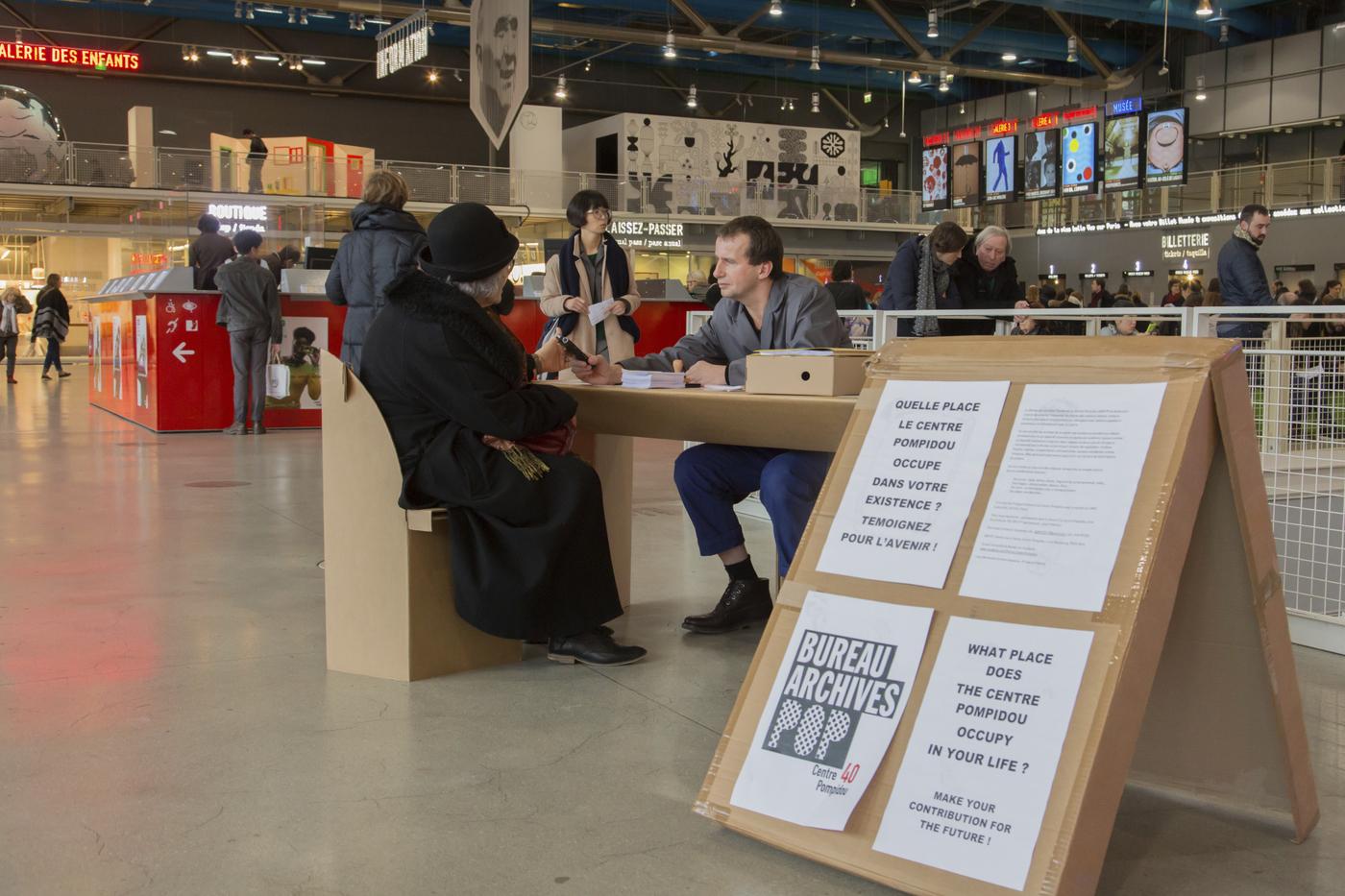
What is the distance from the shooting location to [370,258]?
17.3 ft

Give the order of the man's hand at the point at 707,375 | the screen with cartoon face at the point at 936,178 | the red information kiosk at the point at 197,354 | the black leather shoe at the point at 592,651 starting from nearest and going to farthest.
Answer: the black leather shoe at the point at 592,651, the man's hand at the point at 707,375, the red information kiosk at the point at 197,354, the screen with cartoon face at the point at 936,178

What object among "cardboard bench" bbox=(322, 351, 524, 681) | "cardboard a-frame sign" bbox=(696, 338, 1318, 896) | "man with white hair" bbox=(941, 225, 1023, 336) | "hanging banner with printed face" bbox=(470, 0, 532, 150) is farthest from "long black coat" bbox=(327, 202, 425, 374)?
"cardboard a-frame sign" bbox=(696, 338, 1318, 896)

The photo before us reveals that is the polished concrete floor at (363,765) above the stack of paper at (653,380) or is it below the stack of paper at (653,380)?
below

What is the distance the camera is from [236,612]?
4.00 metres

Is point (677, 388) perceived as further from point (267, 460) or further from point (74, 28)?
point (74, 28)

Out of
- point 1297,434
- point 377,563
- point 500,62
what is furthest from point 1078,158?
point 377,563

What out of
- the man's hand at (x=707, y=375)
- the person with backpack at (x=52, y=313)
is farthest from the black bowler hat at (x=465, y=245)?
the person with backpack at (x=52, y=313)

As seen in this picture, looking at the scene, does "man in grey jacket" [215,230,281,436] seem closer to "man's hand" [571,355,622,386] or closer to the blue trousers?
"man's hand" [571,355,622,386]

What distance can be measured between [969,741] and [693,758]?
0.87 meters

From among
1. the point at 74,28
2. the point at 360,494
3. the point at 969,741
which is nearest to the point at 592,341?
the point at 360,494

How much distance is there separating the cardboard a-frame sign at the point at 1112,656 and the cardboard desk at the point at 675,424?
2.04 feet

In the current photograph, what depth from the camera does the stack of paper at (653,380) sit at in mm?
3588

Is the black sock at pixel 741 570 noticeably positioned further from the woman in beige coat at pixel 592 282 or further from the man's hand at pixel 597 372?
the woman in beige coat at pixel 592 282

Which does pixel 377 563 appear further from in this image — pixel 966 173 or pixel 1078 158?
pixel 966 173
